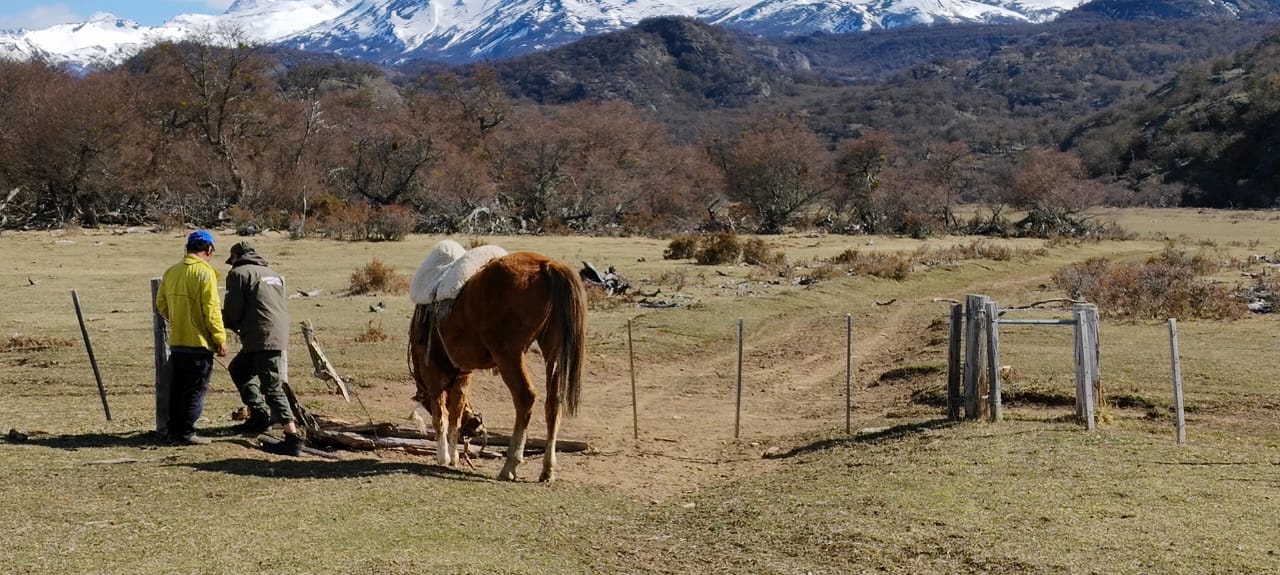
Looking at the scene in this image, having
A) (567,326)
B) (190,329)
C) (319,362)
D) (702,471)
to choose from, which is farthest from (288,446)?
(702,471)

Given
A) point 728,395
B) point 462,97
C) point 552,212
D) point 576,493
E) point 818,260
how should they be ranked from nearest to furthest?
point 576,493 < point 728,395 < point 818,260 < point 552,212 < point 462,97

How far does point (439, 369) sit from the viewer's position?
9.26 m

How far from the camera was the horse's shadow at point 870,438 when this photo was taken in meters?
10.5

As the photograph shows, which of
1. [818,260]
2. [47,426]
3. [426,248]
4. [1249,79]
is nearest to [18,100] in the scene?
[426,248]

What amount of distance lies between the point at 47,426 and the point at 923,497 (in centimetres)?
779

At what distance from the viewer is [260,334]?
9234mm

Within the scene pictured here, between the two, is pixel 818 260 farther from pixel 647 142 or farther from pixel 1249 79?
pixel 1249 79

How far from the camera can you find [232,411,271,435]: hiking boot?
9742mm

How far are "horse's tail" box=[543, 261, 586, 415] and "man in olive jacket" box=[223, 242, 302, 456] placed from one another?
8.16 feet

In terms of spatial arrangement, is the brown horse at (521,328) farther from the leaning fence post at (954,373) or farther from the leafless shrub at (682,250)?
the leafless shrub at (682,250)

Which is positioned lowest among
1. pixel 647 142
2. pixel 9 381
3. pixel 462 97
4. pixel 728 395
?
pixel 728 395

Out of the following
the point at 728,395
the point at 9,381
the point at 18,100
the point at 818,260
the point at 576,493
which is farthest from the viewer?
the point at 18,100

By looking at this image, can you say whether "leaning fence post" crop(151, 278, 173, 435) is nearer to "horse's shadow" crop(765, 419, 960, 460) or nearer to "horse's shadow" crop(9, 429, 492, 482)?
"horse's shadow" crop(9, 429, 492, 482)

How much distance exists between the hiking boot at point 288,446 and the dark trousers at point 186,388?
683 mm
